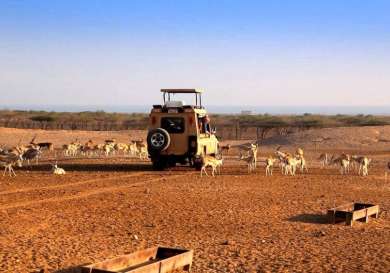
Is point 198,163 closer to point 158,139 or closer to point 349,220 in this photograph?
point 158,139

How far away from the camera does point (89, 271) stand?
30.8ft

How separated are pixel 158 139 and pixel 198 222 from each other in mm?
12420

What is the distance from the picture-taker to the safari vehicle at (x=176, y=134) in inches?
1083

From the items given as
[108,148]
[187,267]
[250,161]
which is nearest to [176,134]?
[250,161]

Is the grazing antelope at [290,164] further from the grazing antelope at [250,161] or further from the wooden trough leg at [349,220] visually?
the wooden trough leg at [349,220]

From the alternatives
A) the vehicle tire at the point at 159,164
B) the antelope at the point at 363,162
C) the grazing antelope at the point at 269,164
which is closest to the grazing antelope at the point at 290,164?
the grazing antelope at the point at 269,164

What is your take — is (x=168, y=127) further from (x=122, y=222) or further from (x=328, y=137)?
(x=328, y=137)

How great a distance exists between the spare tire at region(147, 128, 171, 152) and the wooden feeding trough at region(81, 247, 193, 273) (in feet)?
53.4

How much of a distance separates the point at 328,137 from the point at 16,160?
90.4ft

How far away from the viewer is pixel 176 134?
91.6 feet

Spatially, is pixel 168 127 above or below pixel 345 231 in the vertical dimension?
above

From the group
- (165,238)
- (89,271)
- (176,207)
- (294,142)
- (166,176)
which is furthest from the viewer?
(294,142)

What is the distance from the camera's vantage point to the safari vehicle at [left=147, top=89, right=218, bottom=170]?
27.5 m

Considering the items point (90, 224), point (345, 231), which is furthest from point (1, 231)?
point (345, 231)
